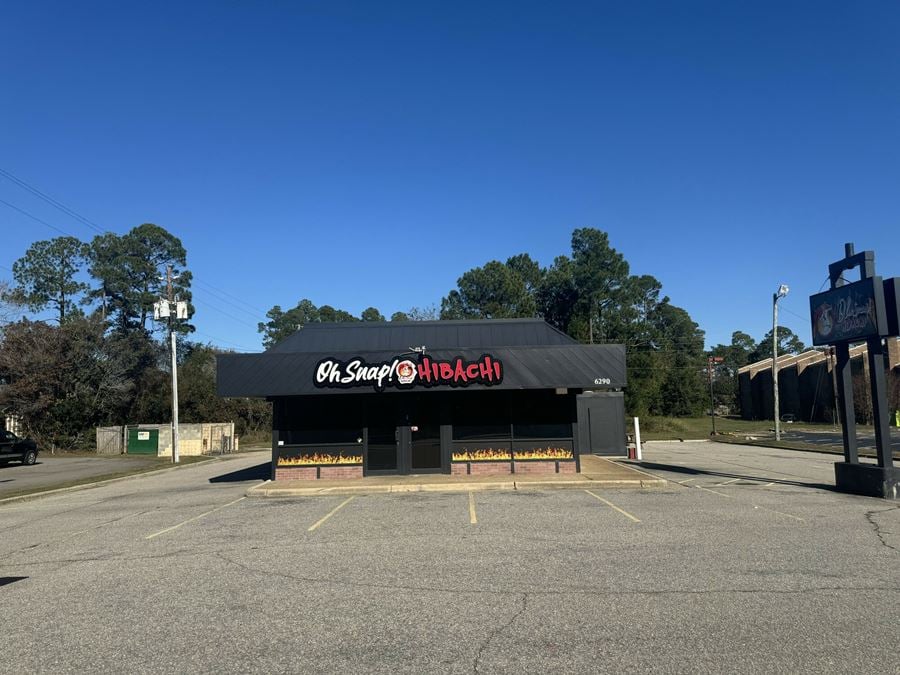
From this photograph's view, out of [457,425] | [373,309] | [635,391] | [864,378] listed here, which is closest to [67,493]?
[457,425]

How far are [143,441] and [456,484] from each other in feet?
102

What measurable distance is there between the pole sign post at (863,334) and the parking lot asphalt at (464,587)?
3.89ft

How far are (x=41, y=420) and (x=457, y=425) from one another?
37631 mm

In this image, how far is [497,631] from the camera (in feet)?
19.6

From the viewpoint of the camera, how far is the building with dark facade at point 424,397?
1761cm

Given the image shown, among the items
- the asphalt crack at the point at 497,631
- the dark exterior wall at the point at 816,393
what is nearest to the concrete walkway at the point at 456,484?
the asphalt crack at the point at 497,631

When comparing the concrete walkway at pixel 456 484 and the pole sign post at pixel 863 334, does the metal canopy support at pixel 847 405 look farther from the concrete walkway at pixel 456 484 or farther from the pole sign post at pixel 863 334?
the concrete walkway at pixel 456 484

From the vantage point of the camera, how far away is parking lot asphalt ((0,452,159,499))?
2173 centimetres

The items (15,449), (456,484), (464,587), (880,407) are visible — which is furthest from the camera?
(15,449)

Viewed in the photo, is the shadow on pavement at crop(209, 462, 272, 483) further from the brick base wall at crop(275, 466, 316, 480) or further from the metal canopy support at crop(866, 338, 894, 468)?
the metal canopy support at crop(866, 338, 894, 468)

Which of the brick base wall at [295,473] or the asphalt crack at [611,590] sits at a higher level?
the brick base wall at [295,473]

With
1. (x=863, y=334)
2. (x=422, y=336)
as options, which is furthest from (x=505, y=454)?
(x=863, y=334)

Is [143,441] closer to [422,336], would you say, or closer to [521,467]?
[422,336]

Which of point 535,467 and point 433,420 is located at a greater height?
point 433,420
